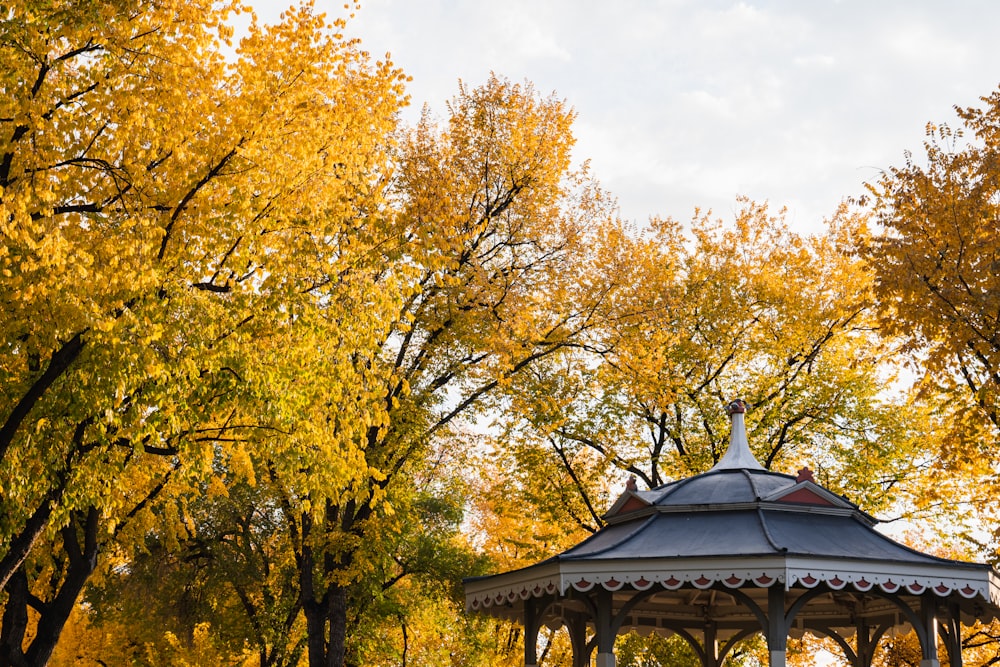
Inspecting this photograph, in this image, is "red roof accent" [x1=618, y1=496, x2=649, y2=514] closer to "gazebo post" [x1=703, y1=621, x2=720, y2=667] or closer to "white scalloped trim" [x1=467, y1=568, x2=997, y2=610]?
"white scalloped trim" [x1=467, y1=568, x2=997, y2=610]

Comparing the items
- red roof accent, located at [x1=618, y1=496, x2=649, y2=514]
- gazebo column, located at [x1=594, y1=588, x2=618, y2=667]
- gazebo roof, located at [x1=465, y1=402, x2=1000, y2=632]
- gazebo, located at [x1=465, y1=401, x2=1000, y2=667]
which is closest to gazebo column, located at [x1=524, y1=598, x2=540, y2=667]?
gazebo, located at [x1=465, y1=401, x2=1000, y2=667]

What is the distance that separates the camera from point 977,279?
14.1m

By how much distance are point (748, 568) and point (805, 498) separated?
6.97 ft

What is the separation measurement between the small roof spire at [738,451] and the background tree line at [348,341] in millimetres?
2846

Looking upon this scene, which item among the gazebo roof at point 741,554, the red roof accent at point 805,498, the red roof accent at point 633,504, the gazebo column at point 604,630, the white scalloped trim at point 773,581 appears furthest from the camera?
the red roof accent at point 633,504

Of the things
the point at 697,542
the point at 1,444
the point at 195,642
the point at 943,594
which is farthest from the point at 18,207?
the point at 195,642

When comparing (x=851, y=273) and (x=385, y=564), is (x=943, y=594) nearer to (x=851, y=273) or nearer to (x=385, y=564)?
(x=385, y=564)

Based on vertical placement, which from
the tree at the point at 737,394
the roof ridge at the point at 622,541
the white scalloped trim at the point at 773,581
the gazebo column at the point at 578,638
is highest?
the tree at the point at 737,394

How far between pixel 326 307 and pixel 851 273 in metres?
15.6

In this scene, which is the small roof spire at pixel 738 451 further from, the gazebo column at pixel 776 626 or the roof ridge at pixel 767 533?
the gazebo column at pixel 776 626

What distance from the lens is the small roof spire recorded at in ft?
46.6

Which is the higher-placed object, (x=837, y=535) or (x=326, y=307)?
(x=326, y=307)

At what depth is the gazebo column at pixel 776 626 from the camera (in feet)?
35.5

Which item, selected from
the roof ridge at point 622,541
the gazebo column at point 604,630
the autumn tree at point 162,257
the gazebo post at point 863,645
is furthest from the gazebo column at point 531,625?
the gazebo post at point 863,645
